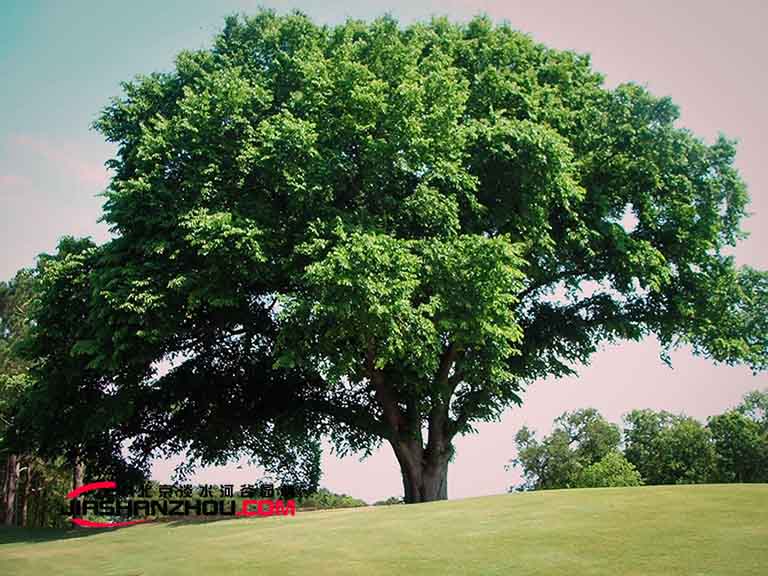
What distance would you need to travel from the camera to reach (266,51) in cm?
2523

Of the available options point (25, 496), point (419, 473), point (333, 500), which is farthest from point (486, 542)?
point (25, 496)

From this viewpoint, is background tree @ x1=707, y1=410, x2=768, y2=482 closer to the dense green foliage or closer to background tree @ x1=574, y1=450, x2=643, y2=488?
background tree @ x1=574, y1=450, x2=643, y2=488

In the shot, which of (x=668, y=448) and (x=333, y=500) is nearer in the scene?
(x=333, y=500)

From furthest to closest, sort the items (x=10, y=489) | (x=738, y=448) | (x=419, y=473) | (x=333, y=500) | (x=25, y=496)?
(x=738, y=448) → (x=25, y=496) → (x=333, y=500) → (x=10, y=489) → (x=419, y=473)

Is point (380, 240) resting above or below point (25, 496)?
above

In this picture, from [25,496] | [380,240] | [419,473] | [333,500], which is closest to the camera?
[380,240]

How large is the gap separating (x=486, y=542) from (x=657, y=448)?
54859 millimetres

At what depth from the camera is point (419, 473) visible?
26750 millimetres

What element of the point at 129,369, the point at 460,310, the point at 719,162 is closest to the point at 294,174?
the point at 460,310

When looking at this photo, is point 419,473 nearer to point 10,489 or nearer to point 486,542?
point 486,542

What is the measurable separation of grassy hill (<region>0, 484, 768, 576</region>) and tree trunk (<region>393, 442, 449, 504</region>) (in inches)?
358

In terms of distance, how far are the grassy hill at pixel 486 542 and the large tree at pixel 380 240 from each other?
5875mm

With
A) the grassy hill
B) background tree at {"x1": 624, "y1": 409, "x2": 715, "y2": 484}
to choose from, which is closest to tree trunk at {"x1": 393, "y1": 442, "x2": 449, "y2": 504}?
the grassy hill

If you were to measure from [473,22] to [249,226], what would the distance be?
44.1ft
